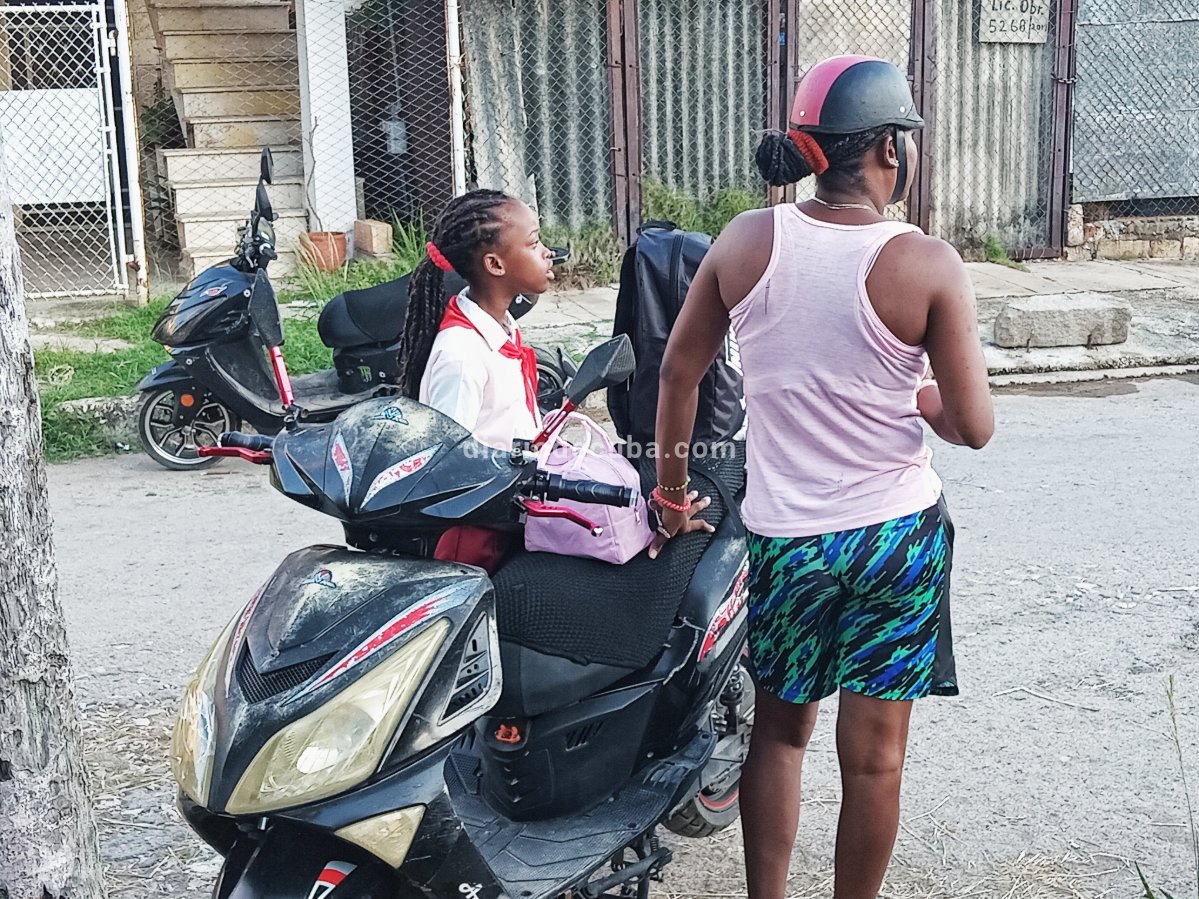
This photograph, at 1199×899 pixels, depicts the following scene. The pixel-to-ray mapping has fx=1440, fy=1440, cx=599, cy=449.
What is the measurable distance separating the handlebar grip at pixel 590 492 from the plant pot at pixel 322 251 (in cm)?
819

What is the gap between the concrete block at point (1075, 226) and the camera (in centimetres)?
1194

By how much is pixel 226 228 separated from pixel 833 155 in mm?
8674

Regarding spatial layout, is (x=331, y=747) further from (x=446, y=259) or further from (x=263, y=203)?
(x=263, y=203)

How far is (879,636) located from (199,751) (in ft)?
4.22

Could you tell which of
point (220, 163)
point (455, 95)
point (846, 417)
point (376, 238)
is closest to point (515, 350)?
point (846, 417)

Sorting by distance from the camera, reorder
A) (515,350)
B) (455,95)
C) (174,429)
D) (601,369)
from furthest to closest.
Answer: (455,95) < (174,429) < (515,350) < (601,369)

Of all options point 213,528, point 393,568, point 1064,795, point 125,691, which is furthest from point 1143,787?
point 213,528

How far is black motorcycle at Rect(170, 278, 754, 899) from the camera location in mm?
2336

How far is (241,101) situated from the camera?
11688 millimetres

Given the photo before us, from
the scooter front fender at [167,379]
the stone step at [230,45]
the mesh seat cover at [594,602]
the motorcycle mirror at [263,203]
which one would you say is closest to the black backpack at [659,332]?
the mesh seat cover at [594,602]

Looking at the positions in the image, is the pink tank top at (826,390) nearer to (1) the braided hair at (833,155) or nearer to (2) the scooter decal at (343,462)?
(1) the braided hair at (833,155)

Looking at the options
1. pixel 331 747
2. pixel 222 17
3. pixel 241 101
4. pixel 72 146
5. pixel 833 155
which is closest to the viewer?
pixel 331 747

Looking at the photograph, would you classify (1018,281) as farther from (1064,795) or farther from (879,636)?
(879,636)

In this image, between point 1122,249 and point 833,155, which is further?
point 1122,249
